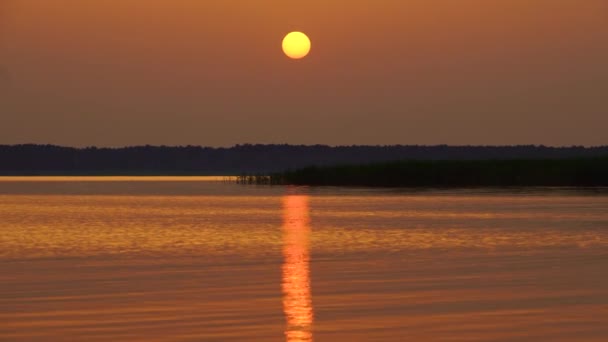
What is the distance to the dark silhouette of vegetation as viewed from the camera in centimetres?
8475

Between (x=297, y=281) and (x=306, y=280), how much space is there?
22cm

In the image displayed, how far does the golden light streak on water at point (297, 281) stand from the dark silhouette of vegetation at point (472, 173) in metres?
44.6

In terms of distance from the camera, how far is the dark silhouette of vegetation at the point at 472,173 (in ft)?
278

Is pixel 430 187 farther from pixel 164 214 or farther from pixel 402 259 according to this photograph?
pixel 402 259

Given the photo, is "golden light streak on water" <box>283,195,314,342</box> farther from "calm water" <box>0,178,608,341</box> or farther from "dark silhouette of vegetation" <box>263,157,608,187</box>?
"dark silhouette of vegetation" <box>263,157,608,187</box>

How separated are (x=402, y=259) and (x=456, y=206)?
2953cm

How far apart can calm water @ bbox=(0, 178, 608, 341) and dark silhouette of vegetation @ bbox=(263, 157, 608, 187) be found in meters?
43.2

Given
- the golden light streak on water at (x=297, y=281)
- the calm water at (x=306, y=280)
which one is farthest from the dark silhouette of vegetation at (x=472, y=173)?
the golden light streak on water at (x=297, y=281)

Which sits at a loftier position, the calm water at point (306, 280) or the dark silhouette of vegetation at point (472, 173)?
the dark silhouette of vegetation at point (472, 173)

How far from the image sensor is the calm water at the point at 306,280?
48.2ft

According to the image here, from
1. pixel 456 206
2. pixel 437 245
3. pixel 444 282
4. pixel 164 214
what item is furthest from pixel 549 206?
pixel 444 282

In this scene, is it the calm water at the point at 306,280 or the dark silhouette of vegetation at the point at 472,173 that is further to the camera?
the dark silhouette of vegetation at the point at 472,173

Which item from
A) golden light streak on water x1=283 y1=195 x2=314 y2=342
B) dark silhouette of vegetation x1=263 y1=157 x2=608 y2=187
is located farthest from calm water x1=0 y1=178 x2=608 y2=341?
dark silhouette of vegetation x1=263 y1=157 x2=608 y2=187

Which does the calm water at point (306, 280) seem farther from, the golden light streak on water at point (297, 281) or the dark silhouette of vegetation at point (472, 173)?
the dark silhouette of vegetation at point (472, 173)
